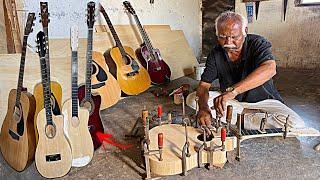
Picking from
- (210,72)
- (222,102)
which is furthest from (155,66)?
(222,102)

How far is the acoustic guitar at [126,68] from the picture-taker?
2.74 m

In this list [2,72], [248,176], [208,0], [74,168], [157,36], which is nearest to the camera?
[248,176]

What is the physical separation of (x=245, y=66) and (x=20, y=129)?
1.47m

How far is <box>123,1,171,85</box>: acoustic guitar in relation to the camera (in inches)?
123

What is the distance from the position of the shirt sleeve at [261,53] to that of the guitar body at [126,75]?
122cm

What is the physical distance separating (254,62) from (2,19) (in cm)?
175

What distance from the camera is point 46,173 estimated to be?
1521 millimetres

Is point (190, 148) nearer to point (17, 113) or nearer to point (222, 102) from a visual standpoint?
point (222, 102)

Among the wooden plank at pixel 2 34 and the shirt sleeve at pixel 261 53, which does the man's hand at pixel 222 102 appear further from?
the wooden plank at pixel 2 34

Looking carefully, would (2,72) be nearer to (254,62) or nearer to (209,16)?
(254,62)

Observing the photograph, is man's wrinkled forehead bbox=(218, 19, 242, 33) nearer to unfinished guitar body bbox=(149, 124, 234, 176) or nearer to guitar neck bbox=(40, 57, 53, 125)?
unfinished guitar body bbox=(149, 124, 234, 176)

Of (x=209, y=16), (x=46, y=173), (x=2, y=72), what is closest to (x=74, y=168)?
(x=46, y=173)

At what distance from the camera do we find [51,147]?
1.54 m

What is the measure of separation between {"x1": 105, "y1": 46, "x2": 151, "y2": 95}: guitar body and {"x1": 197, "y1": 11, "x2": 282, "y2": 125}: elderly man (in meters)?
A: 0.87
